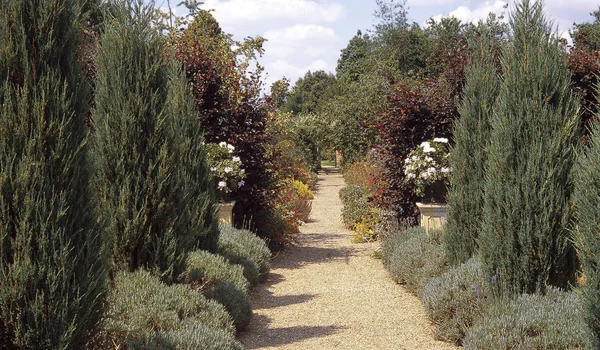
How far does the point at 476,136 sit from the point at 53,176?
5.01 meters

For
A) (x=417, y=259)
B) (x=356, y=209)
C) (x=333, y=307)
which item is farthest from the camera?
(x=356, y=209)

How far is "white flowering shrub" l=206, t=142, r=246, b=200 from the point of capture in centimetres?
991

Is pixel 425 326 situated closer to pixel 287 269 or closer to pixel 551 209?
pixel 551 209

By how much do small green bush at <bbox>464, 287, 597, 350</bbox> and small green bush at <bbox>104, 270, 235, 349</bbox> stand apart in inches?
85.7

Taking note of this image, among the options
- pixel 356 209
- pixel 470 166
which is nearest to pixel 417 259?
pixel 470 166

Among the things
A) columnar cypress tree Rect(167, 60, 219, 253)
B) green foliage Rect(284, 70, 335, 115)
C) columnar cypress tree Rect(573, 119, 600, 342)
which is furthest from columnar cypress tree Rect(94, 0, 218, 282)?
green foliage Rect(284, 70, 335, 115)

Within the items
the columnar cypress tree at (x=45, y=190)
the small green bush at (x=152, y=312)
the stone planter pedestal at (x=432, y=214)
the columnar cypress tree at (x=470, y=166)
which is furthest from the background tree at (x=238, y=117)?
the columnar cypress tree at (x=45, y=190)

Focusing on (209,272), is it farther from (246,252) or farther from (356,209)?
(356,209)

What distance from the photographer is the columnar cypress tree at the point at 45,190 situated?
3473mm

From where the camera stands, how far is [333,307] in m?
7.24

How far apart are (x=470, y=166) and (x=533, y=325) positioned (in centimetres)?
281

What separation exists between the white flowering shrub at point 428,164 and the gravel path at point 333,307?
5.43 feet

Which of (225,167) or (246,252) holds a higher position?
(225,167)

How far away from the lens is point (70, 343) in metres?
3.61
